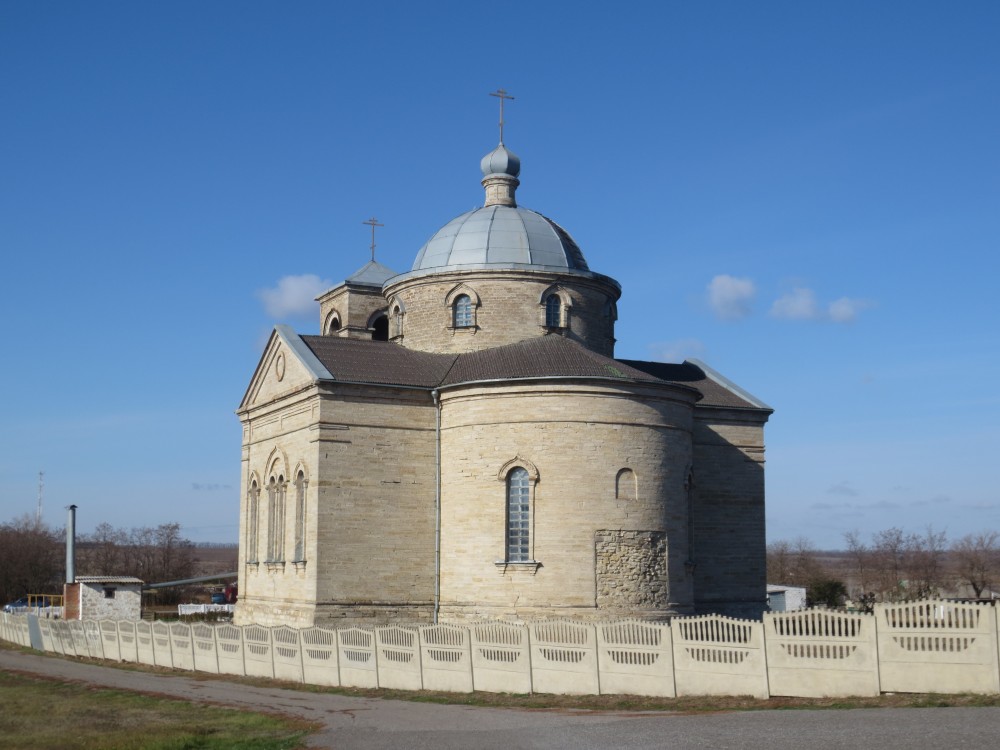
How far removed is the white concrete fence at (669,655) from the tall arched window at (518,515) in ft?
19.4

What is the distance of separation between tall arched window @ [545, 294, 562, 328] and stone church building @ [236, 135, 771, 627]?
50 millimetres

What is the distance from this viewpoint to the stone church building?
81.7 ft

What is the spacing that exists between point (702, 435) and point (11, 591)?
139ft

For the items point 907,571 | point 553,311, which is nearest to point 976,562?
point 907,571

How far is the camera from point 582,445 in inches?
985

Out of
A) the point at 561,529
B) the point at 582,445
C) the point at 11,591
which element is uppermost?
the point at 582,445

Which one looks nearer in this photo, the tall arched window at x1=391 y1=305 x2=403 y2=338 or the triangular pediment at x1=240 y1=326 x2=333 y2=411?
the triangular pediment at x1=240 y1=326 x2=333 y2=411

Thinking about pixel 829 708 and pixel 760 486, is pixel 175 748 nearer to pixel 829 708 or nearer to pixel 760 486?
pixel 829 708

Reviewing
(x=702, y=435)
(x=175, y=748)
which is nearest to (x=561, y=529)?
(x=702, y=435)

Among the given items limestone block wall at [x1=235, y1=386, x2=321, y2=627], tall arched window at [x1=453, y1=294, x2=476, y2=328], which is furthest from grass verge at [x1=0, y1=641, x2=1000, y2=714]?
tall arched window at [x1=453, y1=294, x2=476, y2=328]

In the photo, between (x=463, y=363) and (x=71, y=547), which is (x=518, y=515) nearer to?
(x=463, y=363)

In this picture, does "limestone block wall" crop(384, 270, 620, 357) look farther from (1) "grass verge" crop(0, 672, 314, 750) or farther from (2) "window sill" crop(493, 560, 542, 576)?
(1) "grass verge" crop(0, 672, 314, 750)

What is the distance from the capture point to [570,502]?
81.3 feet

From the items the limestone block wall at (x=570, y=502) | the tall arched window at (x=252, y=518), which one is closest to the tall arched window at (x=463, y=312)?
the limestone block wall at (x=570, y=502)
